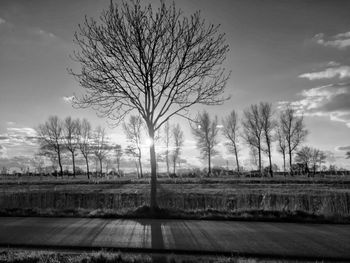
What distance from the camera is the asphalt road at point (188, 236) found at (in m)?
5.90

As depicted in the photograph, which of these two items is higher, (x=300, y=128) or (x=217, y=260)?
(x=300, y=128)

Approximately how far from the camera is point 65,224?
823 centimetres

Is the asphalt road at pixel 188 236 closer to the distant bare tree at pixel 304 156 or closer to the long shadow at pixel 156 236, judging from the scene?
the long shadow at pixel 156 236

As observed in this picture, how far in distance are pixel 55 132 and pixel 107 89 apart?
166 feet

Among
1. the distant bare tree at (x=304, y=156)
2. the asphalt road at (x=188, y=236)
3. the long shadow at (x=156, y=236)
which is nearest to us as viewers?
the long shadow at (x=156, y=236)

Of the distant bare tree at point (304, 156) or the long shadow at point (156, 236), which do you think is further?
the distant bare tree at point (304, 156)

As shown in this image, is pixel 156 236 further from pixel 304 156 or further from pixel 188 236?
pixel 304 156

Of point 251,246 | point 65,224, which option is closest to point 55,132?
point 65,224

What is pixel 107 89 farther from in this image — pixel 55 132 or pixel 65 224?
pixel 55 132

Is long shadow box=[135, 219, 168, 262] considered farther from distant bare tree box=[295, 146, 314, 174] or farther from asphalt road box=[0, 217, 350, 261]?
distant bare tree box=[295, 146, 314, 174]

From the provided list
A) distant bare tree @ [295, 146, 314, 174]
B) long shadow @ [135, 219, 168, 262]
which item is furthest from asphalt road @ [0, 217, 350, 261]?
distant bare tree @ [295, 146, 314, 174]

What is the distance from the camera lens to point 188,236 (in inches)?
269

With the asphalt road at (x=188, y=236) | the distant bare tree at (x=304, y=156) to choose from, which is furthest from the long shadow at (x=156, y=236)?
the distant bare tree at (x=304, y=156)

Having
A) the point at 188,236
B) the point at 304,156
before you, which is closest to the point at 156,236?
the point at 188,236
